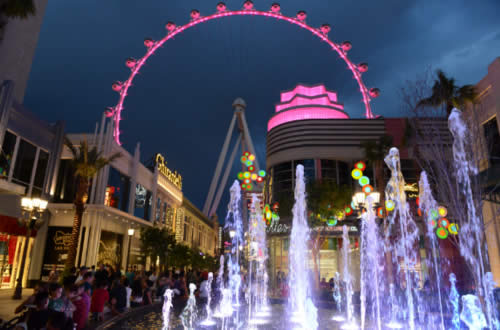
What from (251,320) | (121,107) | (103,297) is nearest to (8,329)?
(103,297)

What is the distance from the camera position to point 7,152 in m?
16.3

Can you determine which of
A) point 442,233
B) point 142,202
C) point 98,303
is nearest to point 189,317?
point 98,303

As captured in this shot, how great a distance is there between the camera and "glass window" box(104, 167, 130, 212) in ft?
78.1

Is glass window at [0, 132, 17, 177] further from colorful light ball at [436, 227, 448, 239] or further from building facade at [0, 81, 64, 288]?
colorful light ball at [436, 227, 448, 239]

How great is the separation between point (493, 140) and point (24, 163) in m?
24.5

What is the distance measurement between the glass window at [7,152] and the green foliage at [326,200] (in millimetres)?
19195

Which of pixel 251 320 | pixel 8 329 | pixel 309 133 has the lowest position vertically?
pixel 251 320

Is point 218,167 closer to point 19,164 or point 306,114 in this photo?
point 306,114

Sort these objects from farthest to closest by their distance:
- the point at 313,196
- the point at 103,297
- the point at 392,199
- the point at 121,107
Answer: the point at 121,107, the point at 313,196, the point at 392,199, the point at 103,297

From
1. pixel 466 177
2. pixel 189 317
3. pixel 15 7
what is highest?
pixel 15 7

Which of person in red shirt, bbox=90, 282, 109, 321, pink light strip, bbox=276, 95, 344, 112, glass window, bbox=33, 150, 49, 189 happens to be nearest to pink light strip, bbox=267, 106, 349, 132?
pink light strip, bbox=276, 95, 344, 112

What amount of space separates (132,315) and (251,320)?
4.00 metres

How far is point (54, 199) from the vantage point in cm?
2203

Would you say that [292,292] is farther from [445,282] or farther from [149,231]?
[445,282]
